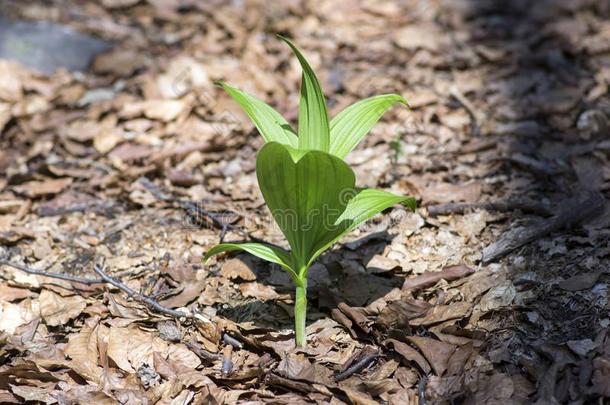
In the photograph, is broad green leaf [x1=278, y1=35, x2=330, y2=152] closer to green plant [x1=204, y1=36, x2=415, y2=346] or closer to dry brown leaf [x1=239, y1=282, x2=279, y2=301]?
green plant [x1=204, y1=36, x2=415, y2=346]

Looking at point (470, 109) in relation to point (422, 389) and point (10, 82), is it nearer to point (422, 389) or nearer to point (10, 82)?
point (422, 389)

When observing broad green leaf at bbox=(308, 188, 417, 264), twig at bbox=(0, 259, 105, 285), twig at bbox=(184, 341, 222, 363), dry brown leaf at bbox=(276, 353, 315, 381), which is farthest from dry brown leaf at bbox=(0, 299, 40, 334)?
broad green leaf at bbox=(308, 188, 417, 264)

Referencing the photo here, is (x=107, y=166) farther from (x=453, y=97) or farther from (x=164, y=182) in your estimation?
(x=453, y=97)

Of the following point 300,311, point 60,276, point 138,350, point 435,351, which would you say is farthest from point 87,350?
point 435,351

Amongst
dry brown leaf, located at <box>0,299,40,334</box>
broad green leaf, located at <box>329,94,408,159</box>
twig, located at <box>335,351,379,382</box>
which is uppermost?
broad green leaf, located at <box>329,94,408,159</box>

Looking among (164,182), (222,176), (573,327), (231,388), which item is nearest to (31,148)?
(164,182)

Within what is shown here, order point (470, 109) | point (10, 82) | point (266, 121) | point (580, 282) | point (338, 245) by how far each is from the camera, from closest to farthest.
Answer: point (266, 121) < point (580, 282) < point (338, 245) < point (470, 109) < point (10, 82)
